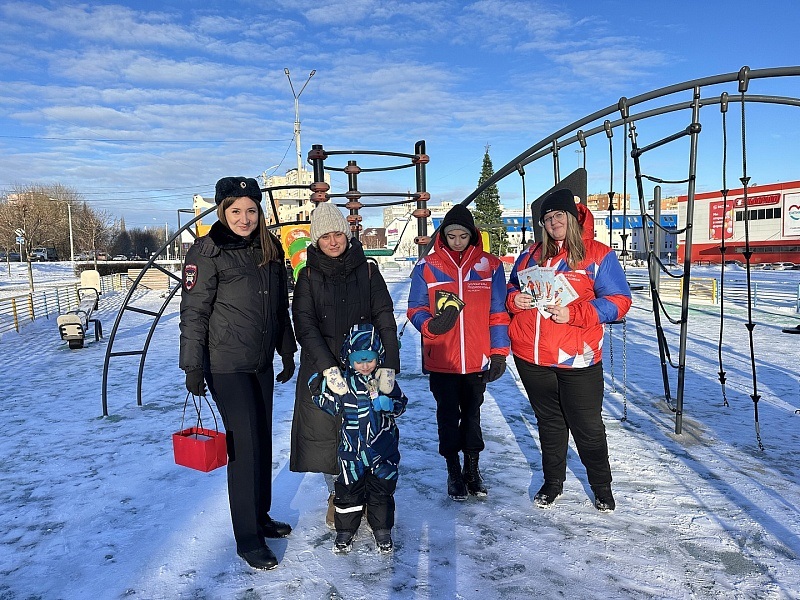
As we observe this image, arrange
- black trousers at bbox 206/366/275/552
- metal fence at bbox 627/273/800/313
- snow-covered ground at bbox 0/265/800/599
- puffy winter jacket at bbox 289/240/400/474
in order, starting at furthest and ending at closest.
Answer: metal fence at bbox 627/273/800/313
puffy winter jacket at bbox 289/240/400/474
black trousers at bbox 206/366/275/552
snow-covered ground at bbox 0/265/800/599

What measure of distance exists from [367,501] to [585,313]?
A: 164 centimetres

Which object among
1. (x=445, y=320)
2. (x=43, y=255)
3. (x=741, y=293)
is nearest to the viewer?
(x=445, y=320)

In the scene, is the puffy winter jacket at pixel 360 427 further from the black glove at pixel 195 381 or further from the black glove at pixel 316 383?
the black glove at pixel 195 381

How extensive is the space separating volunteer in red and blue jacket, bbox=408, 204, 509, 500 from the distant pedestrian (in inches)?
41.2

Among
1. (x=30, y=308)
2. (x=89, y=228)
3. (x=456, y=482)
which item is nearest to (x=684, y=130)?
(x=456, y=482)

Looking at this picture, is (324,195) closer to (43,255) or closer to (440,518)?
(440,518)

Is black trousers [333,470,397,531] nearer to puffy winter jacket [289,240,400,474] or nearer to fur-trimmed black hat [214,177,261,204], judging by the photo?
puffy winter jacket [289,240,400,474]

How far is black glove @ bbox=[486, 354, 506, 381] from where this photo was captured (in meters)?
3.33

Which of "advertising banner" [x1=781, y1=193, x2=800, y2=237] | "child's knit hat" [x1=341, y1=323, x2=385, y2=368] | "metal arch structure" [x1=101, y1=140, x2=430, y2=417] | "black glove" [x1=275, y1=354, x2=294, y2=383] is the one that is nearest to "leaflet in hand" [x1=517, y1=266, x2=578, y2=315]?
"child's knit hat" [x1=341, y1=323, x2=385, y2=368]

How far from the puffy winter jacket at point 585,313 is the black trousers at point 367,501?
3.92ft

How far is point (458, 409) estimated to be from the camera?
3422mm

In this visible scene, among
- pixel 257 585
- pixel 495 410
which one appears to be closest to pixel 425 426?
pixel 495 410

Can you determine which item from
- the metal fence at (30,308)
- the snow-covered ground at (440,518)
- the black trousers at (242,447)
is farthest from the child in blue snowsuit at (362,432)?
the metal fence at (30,308)

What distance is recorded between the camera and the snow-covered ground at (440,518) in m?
2.60
